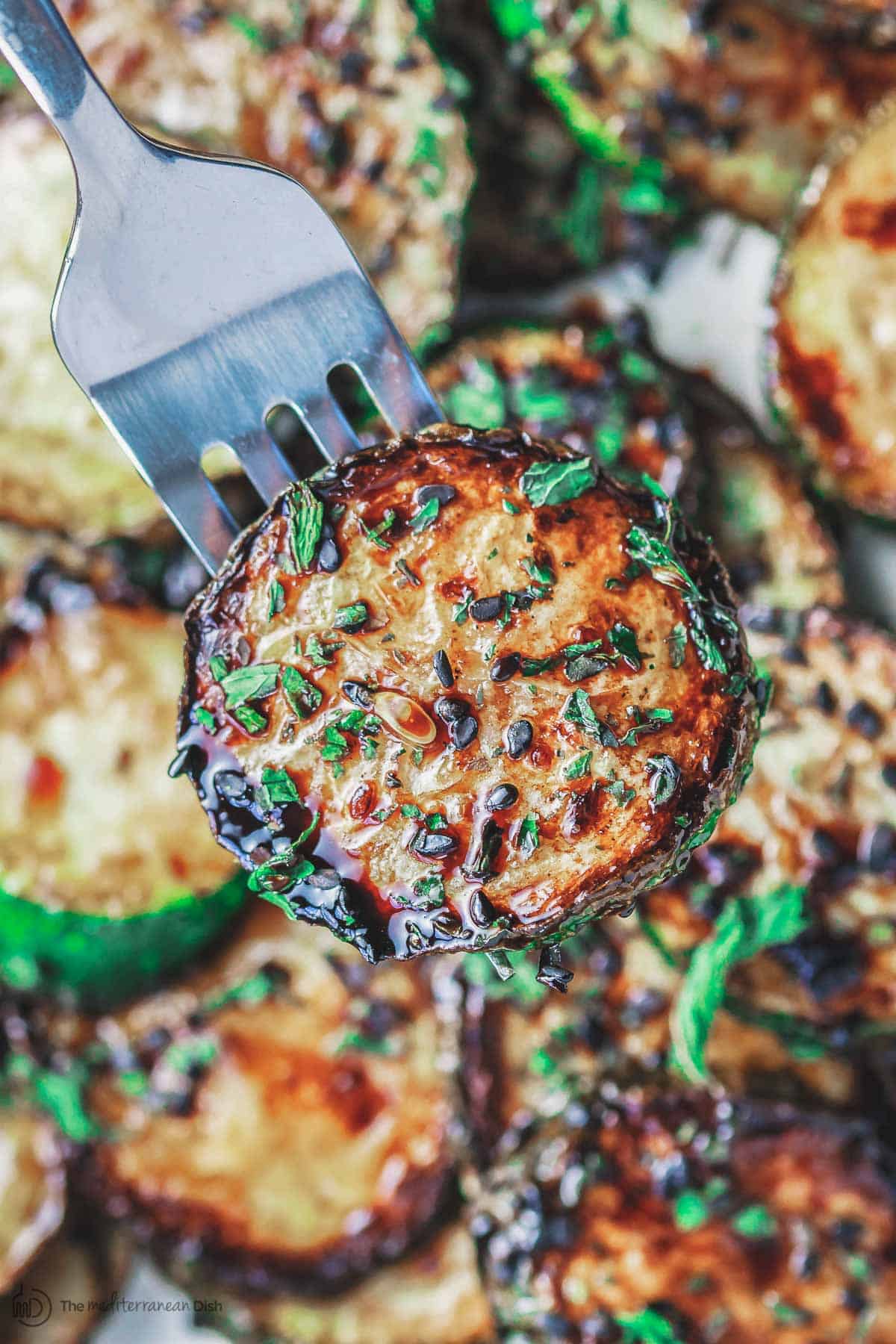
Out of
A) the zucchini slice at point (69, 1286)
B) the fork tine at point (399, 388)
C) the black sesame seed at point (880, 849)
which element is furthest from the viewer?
the zucchini slice at point (69, 1286)

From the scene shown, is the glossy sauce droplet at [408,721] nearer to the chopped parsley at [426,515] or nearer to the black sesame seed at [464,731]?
the black sesame seed at [464,731]

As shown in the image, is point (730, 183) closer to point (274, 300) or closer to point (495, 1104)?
point (274, 300)

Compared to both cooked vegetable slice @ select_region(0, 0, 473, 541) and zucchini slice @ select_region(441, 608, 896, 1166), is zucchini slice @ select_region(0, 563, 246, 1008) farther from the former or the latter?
zucchini slice @ select_region(441, 608, 896, 1166)

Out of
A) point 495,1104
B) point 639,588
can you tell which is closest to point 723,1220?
point 495,1104

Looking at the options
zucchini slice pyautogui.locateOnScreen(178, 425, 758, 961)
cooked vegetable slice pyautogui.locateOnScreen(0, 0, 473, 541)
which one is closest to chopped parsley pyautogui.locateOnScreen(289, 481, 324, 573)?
zucchini slice pyautogui.locateOnScreen(178, 425, 758, 961)

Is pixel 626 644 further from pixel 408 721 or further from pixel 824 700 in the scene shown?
pixel 824 700

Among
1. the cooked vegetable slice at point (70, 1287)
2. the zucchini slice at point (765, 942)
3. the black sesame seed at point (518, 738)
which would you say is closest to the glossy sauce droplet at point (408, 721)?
the black sesame seed at point (518, 738)

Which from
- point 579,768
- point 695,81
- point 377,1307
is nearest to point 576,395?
point 695,81
